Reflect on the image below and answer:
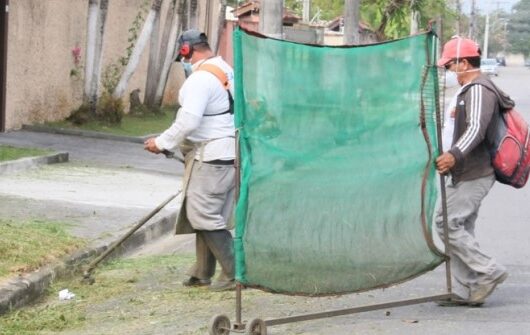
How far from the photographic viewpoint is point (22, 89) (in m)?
21.9

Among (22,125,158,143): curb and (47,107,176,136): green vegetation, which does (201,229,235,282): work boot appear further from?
(47,107,176,136): green vegetation

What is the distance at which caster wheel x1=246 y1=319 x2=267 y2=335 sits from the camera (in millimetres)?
7113

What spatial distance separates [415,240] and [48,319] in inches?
94.4

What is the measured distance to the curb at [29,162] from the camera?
15957 millimetres

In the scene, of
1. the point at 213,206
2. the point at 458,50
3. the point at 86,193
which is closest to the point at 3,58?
the point at 86,193

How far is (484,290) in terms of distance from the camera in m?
8.27

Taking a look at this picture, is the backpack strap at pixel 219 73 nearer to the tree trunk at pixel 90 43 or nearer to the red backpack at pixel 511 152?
the red backpack at pixel 511 152

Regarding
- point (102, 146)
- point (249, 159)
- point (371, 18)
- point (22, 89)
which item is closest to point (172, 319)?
point (249, 159)

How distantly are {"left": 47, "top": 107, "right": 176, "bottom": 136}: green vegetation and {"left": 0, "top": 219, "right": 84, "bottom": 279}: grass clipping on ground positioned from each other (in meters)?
11.1

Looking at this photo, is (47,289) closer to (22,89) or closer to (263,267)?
(263,267)

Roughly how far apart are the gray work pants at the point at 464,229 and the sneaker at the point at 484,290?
0.02 meters

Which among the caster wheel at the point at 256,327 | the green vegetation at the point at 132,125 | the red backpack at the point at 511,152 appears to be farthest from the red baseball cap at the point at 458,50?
the green vegetation at the point at 132,125

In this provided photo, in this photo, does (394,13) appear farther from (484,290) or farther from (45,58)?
(484,290)

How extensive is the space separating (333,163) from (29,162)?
9877mm
